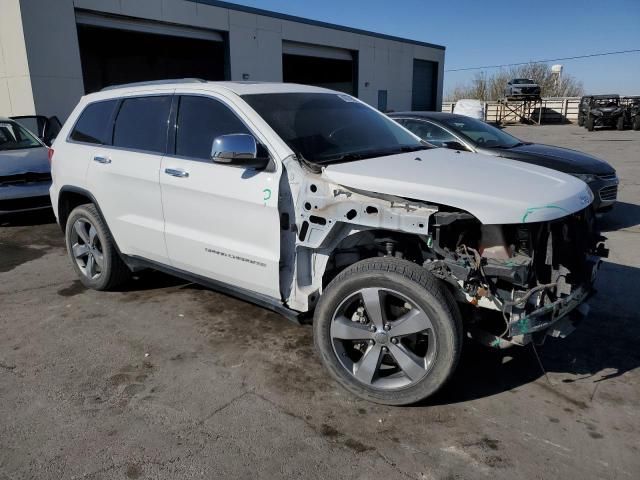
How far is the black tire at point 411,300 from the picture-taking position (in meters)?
2.88

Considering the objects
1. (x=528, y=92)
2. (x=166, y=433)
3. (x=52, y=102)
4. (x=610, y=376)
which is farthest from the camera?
(x=528, y=92)

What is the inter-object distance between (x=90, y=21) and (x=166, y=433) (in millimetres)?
14552

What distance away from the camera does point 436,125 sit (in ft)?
25.7

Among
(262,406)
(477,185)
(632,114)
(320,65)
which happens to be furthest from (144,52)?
(632,114)

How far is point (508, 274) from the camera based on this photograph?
2748 mm

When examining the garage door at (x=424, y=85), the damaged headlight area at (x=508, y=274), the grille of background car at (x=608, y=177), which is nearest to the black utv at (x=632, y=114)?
the garage door at (x=424, y=85)

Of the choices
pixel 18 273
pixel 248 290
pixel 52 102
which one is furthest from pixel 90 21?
pixel 248 290

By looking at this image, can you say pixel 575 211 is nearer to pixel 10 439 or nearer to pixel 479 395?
pixel 479 395

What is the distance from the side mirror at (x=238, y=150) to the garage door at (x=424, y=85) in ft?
94.3

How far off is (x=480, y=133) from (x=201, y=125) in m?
5.27

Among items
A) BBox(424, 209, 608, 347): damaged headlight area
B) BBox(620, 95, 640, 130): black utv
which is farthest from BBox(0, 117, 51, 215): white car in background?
BBox(620, 95, 640, 130): black utv

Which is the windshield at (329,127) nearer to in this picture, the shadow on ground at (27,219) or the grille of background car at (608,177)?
the grille of background car at (608,177)

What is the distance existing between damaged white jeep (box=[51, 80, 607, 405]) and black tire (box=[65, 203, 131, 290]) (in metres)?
0.34

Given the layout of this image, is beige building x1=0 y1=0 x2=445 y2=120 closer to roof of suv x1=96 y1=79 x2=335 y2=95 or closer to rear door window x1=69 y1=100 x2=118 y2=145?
rear door window x1=69 y1=100 x2=118 y2=145
